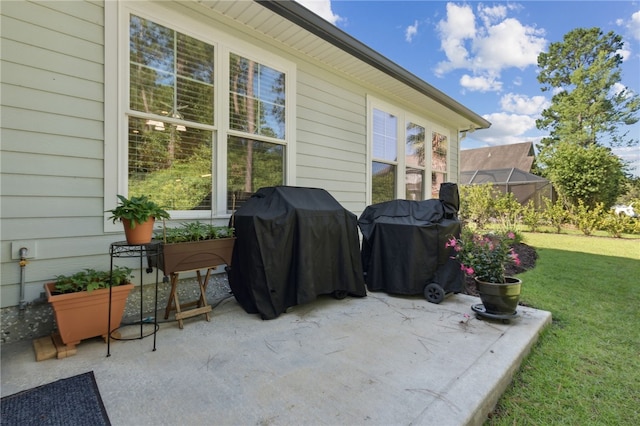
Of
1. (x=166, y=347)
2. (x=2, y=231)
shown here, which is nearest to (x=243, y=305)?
(x=166, y=347)

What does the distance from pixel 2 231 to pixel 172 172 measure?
1283 mm

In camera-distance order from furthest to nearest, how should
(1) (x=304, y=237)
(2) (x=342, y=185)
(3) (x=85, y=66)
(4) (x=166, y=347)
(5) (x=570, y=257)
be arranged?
1. (5) (x=570, y=257)
2. (2) (x=342, y=185)
3. (1) (x=304, y=237)
4. (3) (x=85, y=66)
5. (4) (x=166, y=347)

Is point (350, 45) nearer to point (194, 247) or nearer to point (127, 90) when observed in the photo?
point (127, 90)

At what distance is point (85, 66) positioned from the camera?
247 centimetres

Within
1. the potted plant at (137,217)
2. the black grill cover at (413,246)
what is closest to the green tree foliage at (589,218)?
the black grill cover at (413,246)

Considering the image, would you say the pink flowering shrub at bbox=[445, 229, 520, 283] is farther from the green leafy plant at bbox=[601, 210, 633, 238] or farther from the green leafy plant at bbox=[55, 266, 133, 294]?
the green leafy plant at bbox=[601, 210, 633, 238]

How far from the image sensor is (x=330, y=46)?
153 inches

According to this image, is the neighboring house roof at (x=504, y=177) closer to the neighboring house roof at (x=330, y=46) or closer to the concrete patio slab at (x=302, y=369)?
the neighboring house roof at (x=330, y=46)

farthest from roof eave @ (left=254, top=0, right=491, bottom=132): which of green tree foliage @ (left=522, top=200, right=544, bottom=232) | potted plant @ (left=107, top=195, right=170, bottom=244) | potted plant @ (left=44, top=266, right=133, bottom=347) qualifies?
green tree foliage @ (left=522, top=200, right=544, bottom=232)

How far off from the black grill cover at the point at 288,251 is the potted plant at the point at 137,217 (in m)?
0.80

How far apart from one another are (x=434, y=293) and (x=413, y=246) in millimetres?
548

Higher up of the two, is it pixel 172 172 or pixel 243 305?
pixel 172 172

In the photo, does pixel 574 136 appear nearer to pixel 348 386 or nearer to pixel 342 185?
pixel 342 185

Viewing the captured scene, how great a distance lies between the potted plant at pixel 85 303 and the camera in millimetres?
1991
